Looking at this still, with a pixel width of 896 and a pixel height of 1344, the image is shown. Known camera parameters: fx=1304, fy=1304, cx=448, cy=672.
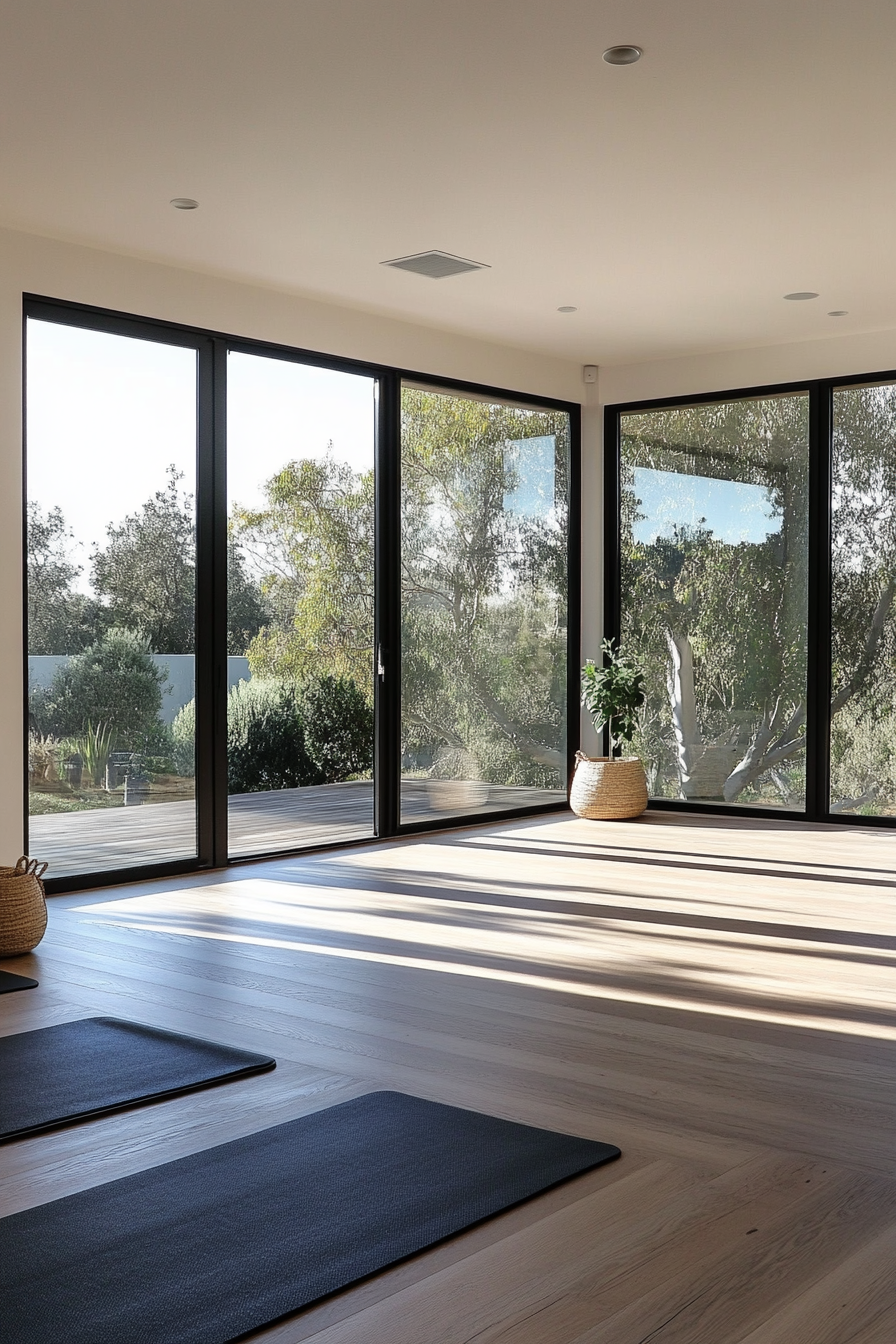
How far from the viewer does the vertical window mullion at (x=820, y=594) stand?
311 inches

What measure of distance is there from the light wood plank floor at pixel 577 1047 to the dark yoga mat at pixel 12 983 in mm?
95

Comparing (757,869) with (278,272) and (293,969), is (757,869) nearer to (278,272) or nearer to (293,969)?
(293,969)

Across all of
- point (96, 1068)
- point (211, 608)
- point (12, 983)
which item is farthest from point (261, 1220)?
point (211, 608)

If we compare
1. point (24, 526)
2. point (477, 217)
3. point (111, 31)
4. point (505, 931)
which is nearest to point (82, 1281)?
point (505, 931)

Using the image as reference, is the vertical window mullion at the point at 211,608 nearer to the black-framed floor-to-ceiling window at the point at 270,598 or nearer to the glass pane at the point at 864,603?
the black-framed floor-to-ceiling window at the point at 270,598

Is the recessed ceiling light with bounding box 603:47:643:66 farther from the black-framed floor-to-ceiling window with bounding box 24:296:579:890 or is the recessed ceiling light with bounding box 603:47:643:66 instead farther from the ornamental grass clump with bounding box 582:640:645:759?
the ornamental grass clump with bounding box 582:640:645:759

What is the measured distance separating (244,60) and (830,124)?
78.7 inches

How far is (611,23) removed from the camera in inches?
147

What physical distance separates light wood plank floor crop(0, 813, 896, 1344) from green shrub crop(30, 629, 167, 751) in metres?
0.74

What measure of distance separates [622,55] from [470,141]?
822 millimetres

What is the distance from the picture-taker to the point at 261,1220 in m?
2.39

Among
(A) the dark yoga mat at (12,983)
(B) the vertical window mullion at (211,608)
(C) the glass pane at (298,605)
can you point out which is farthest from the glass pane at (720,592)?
(A) the dark yoga mat at (12,983)

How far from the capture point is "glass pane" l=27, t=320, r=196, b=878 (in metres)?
5.66

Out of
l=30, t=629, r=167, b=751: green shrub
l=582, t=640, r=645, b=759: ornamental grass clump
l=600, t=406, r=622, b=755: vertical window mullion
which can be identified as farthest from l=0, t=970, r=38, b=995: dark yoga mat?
l=600, t=406, r=622, b=755: vertical window mullion
